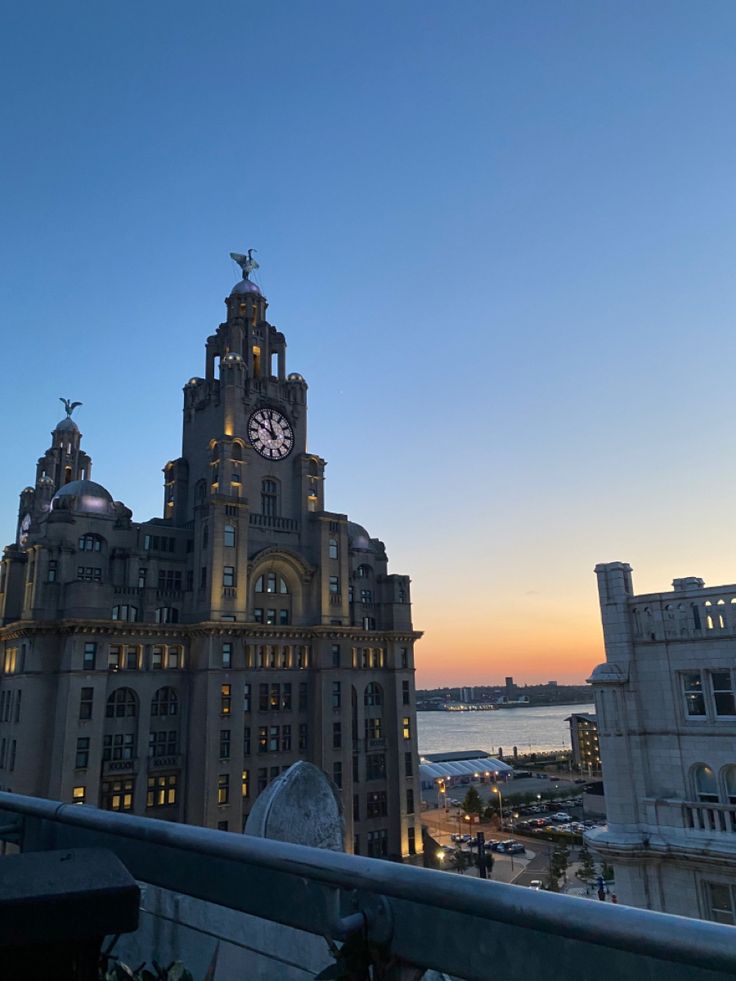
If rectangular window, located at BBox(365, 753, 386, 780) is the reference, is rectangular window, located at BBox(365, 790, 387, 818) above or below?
below

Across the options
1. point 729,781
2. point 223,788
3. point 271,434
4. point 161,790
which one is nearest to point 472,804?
point 223,788

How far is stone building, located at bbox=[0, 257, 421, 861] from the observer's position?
54.4 m

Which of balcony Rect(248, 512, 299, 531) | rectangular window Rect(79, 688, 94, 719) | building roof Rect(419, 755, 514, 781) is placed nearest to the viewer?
rectangular window Rect(79, 688, 94, 719)

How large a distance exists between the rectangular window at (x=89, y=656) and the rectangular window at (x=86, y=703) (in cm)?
169

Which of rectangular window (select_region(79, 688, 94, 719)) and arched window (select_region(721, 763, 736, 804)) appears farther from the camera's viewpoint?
rectangular window (select_region(79, 688, 94, 719))

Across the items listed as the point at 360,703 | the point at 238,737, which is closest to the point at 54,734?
the point at 238,737

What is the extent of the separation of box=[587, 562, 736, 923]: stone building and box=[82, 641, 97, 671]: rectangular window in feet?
143

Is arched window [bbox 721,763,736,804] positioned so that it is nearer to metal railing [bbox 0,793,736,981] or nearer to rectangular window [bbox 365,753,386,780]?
metal railing [bbox 0,793,736,981]

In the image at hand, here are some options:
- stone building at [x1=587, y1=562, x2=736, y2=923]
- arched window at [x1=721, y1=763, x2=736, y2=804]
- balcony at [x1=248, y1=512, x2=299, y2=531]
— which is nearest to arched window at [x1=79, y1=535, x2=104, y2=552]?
balcony at [x1=248, y1=512, x2=299, y2=531]

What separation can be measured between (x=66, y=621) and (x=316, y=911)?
56.1m

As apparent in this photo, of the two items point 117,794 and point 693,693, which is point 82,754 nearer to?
point 117,794

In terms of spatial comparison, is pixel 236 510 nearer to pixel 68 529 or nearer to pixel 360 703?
pixel 68 529

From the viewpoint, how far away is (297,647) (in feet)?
214

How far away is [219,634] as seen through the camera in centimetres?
5897
